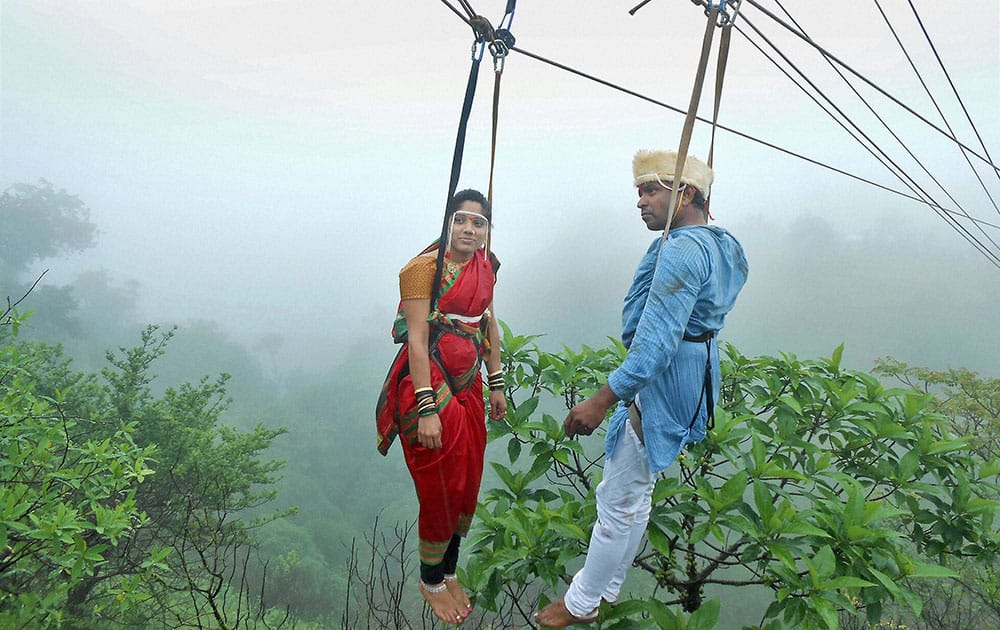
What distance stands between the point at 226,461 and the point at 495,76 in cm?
1019

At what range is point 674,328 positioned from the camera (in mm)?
1552

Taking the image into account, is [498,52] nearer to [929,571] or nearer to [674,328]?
[674,328]

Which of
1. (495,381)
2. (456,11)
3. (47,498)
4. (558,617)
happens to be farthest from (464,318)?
(47,498)

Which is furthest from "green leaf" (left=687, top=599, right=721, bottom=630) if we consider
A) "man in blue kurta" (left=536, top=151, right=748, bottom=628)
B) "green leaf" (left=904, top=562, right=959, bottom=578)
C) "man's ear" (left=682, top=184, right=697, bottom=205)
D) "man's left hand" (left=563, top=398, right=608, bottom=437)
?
"man's ear" (left=682, top=184, right=697, bottom=205)

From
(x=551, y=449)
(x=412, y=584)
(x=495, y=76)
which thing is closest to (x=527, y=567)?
(x=551, y=449)

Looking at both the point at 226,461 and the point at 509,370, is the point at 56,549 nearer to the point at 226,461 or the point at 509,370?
the point at 509,370

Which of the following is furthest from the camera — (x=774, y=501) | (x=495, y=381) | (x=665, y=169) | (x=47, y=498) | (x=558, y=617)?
(x=47, y=498)

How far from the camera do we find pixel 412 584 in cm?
1496

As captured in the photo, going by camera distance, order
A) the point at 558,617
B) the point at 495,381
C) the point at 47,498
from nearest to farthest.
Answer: the point at 558,617 < the point at 495,381 < the point at 47,498

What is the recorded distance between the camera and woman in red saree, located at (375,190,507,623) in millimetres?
1741

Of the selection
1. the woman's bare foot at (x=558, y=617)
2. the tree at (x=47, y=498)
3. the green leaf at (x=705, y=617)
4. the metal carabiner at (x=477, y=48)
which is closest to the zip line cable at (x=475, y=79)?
the metal carabiner at (x=477, y=48)

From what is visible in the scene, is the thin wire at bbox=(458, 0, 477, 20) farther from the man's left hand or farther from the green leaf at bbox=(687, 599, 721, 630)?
the green leaf at bbox=(687, 599, 721, 630)

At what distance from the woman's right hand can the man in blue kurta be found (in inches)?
16.7

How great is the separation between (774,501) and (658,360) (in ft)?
5.05
